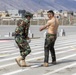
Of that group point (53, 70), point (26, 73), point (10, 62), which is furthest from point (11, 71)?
point (10, 62)

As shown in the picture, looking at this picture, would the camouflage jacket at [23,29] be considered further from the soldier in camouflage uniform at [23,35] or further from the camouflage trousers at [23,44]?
the camouflage trousers at [23,44]

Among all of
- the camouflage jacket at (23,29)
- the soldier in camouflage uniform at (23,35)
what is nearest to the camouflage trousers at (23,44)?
the soldier in camouflage uniform at (23,35)

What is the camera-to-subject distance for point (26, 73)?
10.5m

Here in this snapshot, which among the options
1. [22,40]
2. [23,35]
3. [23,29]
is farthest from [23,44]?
[23,29]

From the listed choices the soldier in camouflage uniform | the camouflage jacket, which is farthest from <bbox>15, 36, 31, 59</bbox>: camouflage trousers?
the camouflage jacket

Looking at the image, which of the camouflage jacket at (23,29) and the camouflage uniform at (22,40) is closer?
the camouflage jacket at (23,29)

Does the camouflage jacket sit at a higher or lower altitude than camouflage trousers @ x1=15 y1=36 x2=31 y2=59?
higher

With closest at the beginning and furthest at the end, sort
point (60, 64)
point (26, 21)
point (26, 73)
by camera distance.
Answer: point (26, 73)
point (26, 21)
point (60, 64)

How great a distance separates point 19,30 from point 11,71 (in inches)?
55.6

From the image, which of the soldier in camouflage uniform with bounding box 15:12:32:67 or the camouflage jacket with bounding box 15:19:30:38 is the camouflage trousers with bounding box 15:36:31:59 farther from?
the camouflage jacket with bounding box 15:19:30:38

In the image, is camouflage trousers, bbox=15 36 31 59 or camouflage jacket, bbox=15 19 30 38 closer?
camouflage jacket, bbox=15 19 30 38

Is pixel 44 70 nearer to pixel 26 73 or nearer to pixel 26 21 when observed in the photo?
pixel 26 73

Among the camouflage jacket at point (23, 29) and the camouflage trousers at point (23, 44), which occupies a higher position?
the camouflage jacket at point (23, 29)

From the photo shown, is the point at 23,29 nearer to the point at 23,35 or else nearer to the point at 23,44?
the point at 23,35
